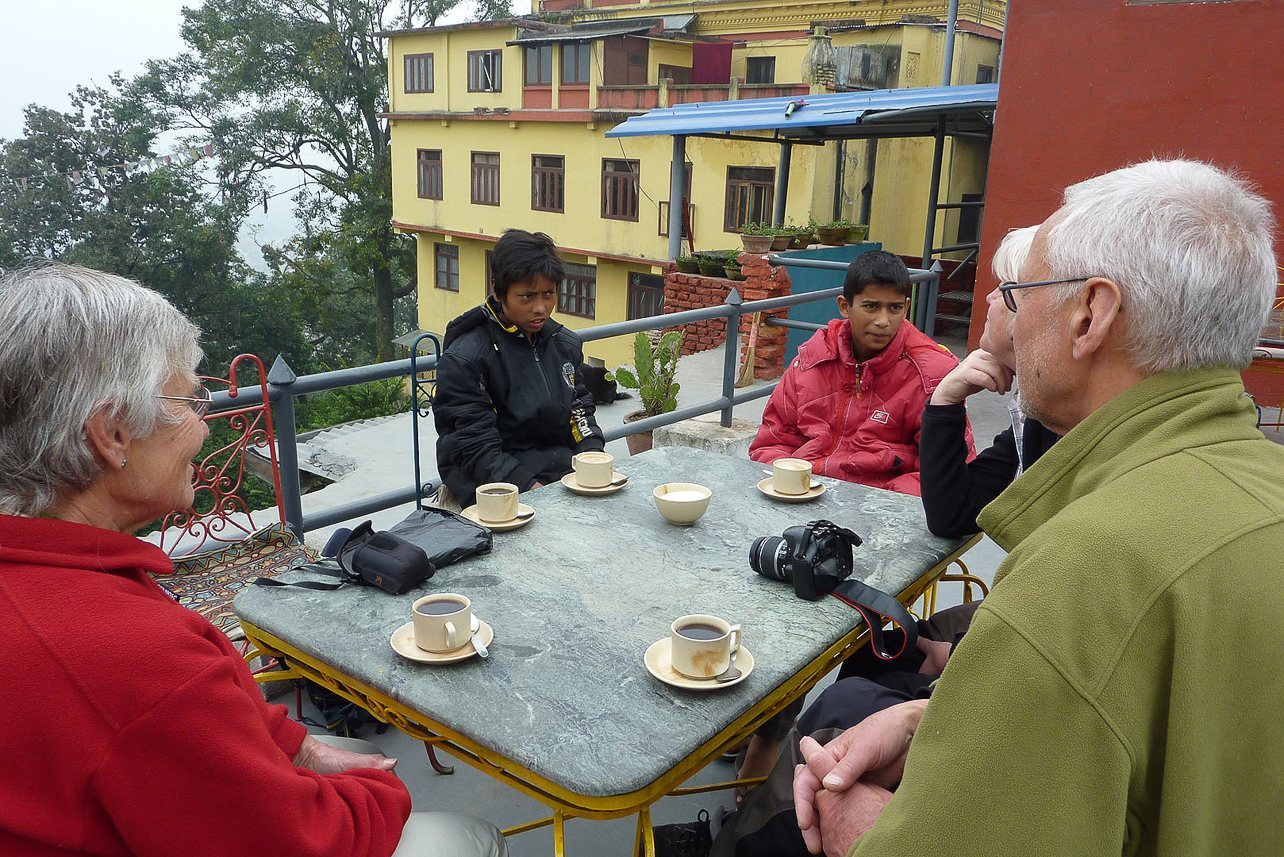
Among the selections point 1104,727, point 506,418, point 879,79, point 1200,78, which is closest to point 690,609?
point 1104,727

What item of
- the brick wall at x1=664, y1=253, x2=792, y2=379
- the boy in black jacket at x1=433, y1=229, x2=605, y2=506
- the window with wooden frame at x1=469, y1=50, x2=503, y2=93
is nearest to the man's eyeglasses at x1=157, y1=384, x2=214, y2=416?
the boy in black jacket at x1=433, y1=229, x2=605, y2=506

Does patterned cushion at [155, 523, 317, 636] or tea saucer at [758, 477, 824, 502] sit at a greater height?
tea saucer at [758, 477, 824, 502]

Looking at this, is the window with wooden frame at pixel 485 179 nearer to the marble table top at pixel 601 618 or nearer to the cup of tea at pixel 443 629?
the marble table top at pixel 601 618

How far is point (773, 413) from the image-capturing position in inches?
130

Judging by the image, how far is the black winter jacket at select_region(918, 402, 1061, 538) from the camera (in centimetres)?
213

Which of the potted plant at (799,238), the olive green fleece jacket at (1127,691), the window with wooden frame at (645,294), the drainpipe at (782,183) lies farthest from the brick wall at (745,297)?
the window with wooden frame at (645,294)

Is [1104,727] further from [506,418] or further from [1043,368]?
[506,418]

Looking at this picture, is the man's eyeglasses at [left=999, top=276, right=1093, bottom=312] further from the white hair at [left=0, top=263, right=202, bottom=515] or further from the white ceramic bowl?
the white hair at [left=0, top=263, right=202, bottom=515]

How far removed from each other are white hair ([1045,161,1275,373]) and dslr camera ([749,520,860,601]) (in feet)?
2.52

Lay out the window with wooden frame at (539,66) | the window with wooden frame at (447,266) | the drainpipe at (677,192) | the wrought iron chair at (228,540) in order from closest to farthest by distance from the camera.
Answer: the wrought iron chair at (228,540)
the drainpipe at (677,192)
the window with wooden frame at (539,66)
the window with wooden frame at (447,266)

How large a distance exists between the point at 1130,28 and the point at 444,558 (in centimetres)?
677

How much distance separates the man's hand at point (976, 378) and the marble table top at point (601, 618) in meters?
0.32

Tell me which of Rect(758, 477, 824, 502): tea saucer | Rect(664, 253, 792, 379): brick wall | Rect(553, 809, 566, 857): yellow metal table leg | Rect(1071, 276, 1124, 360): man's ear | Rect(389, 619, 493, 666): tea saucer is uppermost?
Rect(1071, 276, 1124, 360): man's ear

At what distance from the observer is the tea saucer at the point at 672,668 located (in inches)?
55.6
